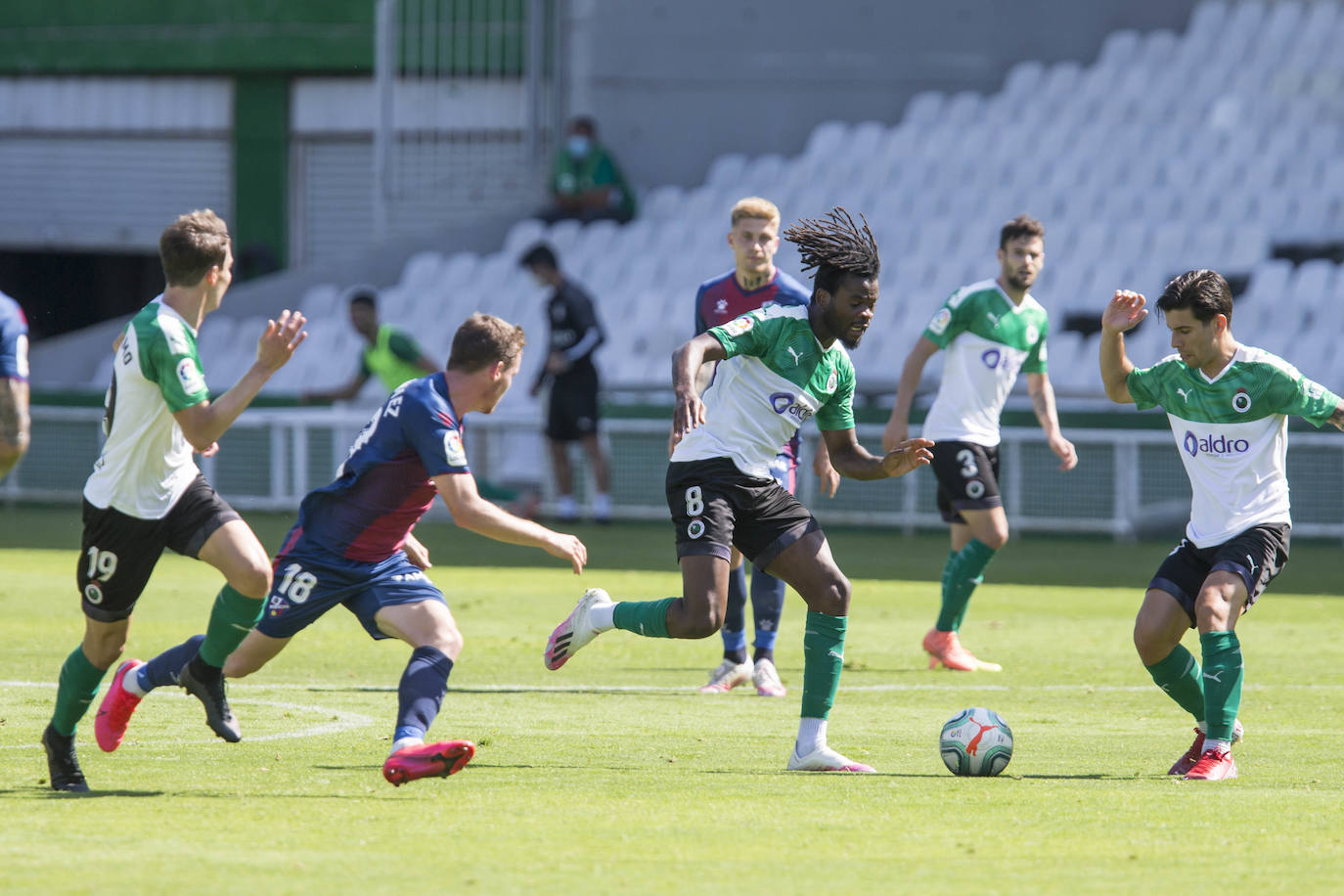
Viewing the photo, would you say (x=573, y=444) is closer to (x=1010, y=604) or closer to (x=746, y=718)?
(x=1010, y=604)

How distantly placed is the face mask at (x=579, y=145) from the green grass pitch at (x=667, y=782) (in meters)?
12.9

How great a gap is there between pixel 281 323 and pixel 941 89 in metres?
20.5

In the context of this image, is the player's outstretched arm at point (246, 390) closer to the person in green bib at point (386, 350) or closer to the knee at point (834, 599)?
the knee at point (834, 599)

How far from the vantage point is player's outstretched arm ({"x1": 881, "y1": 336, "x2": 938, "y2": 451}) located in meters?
9.78

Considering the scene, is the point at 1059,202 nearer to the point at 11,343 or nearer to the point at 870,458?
the point at 870,458

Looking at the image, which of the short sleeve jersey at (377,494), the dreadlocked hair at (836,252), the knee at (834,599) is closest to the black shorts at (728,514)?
the knee at (834,599)

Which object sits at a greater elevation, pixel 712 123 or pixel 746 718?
pixel 712 123

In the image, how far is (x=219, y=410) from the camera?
586cm

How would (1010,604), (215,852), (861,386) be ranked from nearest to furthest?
(215,852) < (1010,604) < (861,386)

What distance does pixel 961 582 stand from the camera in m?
9.83

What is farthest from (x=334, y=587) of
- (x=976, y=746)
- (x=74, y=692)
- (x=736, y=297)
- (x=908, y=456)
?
(x=736, y=297)

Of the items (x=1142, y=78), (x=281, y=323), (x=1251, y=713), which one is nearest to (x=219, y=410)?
(x=281, y=323)

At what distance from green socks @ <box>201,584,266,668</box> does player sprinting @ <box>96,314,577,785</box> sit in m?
0.14

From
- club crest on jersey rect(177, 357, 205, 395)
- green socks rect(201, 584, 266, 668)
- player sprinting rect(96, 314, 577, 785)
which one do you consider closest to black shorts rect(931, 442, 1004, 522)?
player sprinting rect(96, 314, 577, 785)
